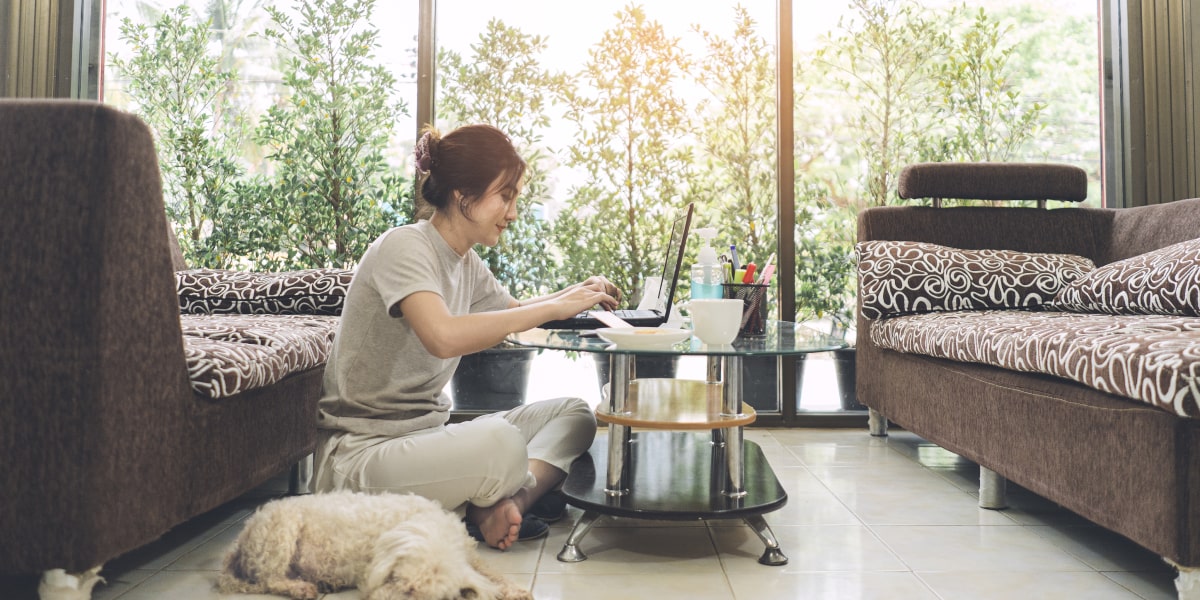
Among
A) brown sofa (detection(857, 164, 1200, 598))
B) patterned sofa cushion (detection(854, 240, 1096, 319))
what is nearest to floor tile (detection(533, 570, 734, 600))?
brown sofa (detection(857, 164, 1200, 598))

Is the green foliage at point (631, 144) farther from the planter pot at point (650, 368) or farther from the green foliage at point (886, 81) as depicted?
the green foliage at point (886, 81)

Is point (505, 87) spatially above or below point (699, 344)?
above

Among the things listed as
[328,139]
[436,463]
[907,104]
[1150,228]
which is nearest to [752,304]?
[436,463]

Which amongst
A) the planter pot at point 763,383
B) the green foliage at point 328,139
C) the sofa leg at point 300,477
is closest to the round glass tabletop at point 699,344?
the sofa leg at point 300,477

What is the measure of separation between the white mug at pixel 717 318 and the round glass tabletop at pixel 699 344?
0.07ft

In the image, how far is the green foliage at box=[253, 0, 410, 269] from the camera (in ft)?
10.3

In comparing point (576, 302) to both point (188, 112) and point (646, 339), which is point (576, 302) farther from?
point (188, 112)

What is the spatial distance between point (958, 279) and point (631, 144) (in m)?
1.33

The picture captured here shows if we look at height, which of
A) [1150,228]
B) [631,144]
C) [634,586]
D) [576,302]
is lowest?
[634,586]

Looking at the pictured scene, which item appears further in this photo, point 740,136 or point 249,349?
point 740,136

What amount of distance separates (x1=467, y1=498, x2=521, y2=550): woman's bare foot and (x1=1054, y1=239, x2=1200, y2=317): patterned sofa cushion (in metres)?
1.64

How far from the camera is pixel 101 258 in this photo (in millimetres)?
1137

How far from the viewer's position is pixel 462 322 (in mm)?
1500

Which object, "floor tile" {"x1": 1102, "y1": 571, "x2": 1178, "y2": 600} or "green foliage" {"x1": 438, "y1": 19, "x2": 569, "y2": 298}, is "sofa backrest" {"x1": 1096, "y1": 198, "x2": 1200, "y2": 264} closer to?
"floor tile" {"x1": 1102, "y1": 571, "x2": 1178, "y2": 600}
